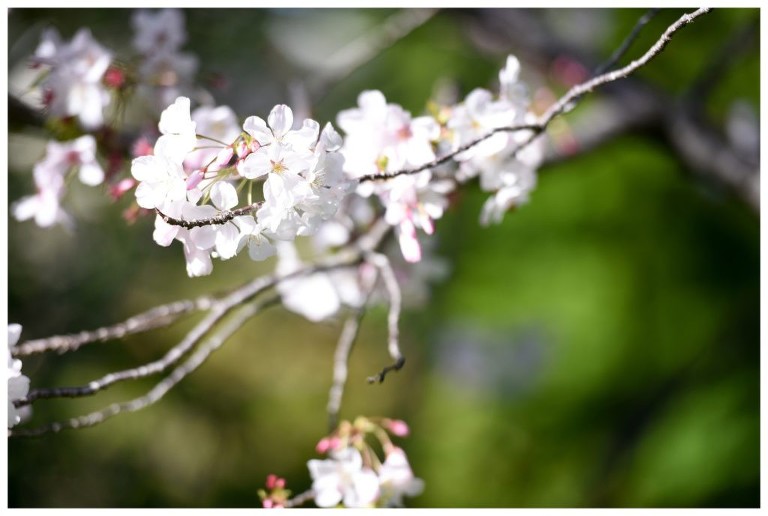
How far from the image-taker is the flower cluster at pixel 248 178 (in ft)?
2.09

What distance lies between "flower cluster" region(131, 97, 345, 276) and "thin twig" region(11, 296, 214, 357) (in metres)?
0.26

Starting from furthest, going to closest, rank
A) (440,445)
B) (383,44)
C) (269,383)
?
(269,383) < (440,445) < (383,44)

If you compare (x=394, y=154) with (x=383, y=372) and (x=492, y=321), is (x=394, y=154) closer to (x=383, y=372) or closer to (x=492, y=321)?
(x=383, y=372)

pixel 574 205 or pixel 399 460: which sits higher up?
pixel 574 205

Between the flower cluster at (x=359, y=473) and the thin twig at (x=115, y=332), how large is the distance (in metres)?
0.25

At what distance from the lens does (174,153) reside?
0.65 meters

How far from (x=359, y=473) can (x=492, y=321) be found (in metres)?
2.49

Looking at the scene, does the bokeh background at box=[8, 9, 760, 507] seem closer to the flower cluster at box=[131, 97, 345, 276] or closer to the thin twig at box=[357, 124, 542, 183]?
the thin twig at box=[357, 124, 542, 183]

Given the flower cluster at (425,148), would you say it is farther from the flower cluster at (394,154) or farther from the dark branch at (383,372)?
the dark branch at (383,372)

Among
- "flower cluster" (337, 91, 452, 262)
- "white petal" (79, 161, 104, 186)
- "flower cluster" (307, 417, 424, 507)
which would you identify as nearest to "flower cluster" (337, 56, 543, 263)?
"flower cluster" (337, 91, 452, 262)

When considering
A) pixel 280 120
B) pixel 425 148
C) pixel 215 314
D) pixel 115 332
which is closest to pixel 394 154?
pixel 425 148
